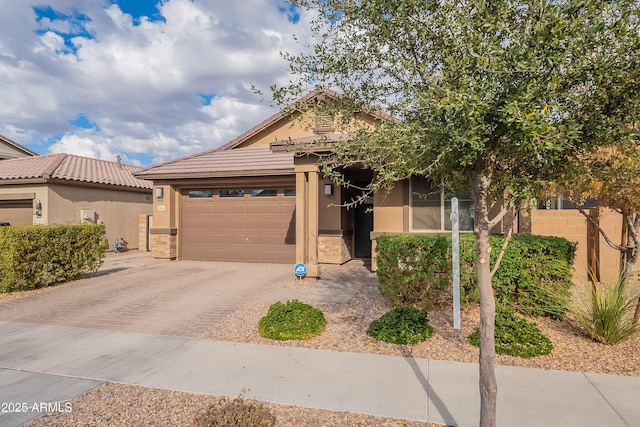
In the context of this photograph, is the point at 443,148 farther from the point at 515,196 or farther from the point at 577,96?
the point at 577,96

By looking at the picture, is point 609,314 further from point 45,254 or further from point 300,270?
point 45,254

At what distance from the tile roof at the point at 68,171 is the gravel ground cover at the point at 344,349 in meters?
13.1

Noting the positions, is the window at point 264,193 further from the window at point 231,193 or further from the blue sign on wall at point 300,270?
the blue sign on wall at point 300,270

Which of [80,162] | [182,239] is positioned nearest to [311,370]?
[182,239]

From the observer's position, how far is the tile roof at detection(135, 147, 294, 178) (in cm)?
1266

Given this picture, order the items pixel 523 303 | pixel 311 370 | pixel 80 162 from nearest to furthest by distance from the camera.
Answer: pixel 311 370, pixel 523 303, pixel 80 162

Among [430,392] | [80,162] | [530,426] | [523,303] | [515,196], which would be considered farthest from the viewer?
[80,162]

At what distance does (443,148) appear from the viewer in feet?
8.98

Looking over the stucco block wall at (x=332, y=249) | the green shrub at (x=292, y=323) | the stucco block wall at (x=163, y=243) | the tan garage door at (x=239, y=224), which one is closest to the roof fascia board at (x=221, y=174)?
the tan garage door at (x=239, y=224)

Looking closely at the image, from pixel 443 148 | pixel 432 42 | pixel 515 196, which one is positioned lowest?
pixel 515 196

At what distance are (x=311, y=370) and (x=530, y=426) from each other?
7.79ft

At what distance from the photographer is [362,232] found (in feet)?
44.5

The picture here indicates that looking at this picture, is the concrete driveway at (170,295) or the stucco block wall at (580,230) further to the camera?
→ the stucco block wall at (580,230)

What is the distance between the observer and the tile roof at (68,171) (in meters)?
15.7
